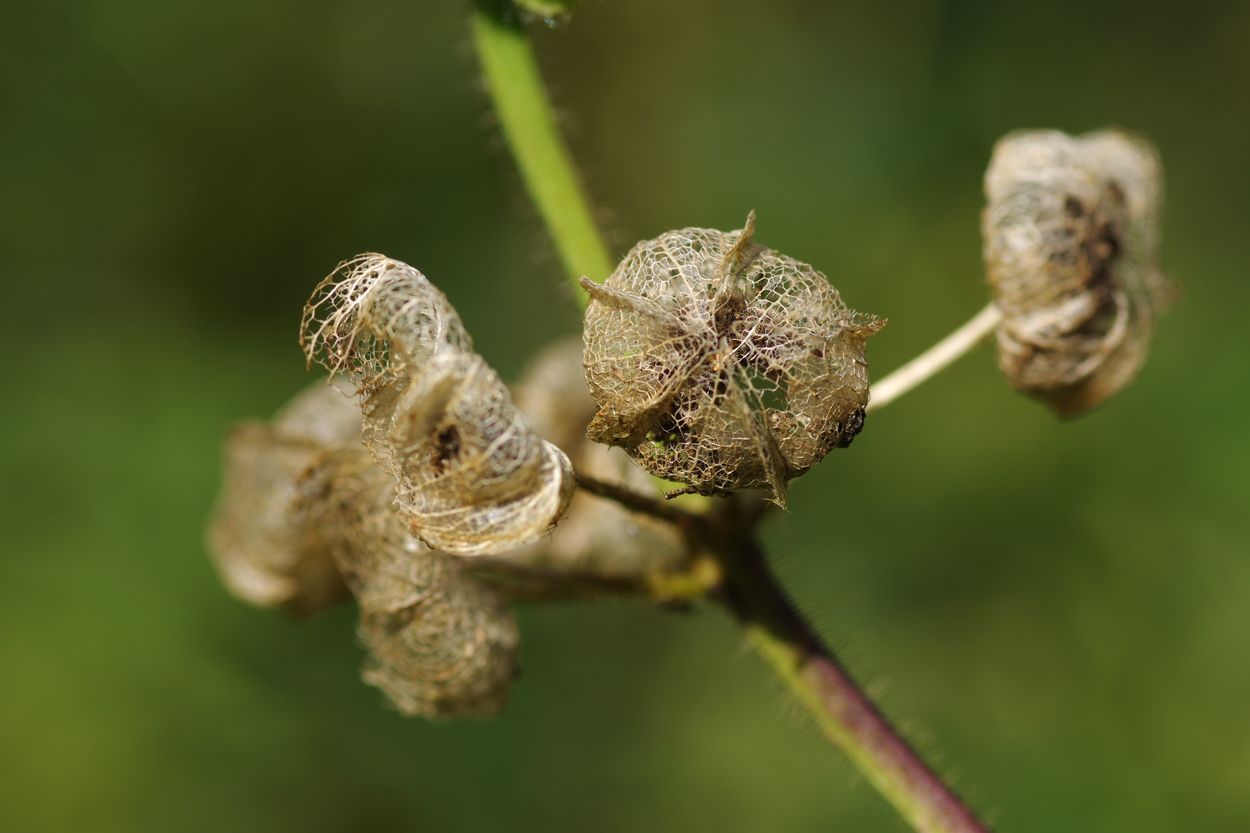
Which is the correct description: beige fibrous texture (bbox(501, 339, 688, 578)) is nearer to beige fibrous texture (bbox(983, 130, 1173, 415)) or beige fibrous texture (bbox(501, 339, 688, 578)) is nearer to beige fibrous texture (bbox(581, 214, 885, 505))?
beige fibrous texture (bbox(983, 130, 1173, 415))

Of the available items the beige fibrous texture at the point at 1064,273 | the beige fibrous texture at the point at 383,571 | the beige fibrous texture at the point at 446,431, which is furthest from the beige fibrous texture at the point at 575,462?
the beige fibrous texture at the point at 446,431

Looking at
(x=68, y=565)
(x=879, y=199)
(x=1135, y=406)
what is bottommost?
(x=1135, y=406)

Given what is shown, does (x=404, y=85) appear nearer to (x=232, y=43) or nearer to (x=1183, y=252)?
(x=232, y=43)

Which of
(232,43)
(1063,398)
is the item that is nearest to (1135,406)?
(1063,398)

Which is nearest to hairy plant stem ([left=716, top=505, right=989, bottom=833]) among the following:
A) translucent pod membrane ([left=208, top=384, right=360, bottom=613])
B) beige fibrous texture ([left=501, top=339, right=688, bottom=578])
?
beige fibrous texture ([left=501, top=339, right=688, bottom=578])

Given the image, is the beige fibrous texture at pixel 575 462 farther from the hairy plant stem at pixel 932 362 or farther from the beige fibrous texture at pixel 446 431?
the beige fibrous texture at pixel 446 431
